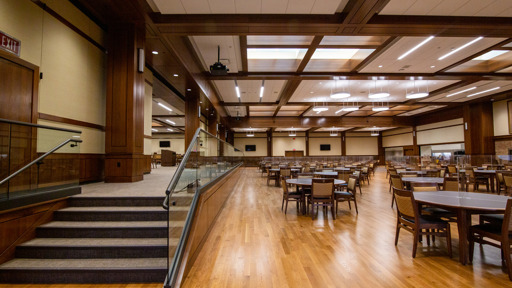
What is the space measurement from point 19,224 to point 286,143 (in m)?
21.4

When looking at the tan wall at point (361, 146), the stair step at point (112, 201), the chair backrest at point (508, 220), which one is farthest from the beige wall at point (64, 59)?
the tan wall at point (361, 146)

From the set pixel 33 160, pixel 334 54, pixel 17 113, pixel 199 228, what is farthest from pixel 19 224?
pixel 334 54

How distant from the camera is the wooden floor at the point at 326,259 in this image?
2.45 metres

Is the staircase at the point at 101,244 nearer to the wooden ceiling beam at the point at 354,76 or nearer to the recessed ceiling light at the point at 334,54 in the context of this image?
the wooden ceiling beam at the point at 354,76

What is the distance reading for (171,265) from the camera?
2.35 metres

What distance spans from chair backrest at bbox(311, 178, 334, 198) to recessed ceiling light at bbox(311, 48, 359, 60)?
159 inches

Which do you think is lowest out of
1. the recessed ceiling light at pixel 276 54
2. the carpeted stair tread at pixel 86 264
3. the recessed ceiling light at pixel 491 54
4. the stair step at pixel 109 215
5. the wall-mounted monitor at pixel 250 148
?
the carpeted stair tread at pixel 86 264

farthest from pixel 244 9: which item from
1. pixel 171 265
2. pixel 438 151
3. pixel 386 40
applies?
pixel 438 151

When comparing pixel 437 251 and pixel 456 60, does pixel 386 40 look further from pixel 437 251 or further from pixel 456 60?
pixel 437 251

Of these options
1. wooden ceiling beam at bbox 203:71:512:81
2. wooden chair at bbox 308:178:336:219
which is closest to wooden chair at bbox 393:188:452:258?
wooden chair at bbox 308:178:336:219

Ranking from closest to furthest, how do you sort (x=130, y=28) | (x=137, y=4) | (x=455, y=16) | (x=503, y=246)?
(x=503, y=246) < (x=137, y=4) < (x=455, y=16) < (x=130, y=28)

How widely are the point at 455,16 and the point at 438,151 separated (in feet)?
49.0

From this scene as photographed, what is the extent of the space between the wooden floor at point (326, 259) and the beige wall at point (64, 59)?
125 inches

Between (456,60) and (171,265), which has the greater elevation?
(456,60)
